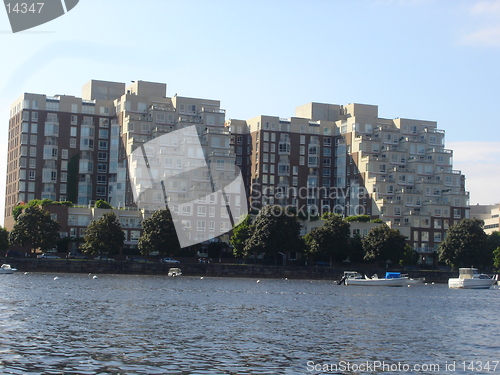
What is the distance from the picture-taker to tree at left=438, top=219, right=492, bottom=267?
541ft

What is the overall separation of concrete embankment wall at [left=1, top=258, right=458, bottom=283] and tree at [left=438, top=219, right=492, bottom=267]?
173 inches

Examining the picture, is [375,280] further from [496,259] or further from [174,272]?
[496,259]

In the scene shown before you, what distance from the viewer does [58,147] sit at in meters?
200

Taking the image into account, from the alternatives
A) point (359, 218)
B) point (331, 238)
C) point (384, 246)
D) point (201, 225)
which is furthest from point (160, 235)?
point (359, 218)

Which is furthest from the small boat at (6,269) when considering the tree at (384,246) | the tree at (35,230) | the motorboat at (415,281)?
the tree at (384,246)

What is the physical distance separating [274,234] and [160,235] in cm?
2351

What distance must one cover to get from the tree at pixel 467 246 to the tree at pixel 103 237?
2805 inches

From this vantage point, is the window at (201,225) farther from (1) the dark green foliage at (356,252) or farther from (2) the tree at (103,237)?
(1) the dark green foliage at (356,252)

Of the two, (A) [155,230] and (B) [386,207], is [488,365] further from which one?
(B) [386,207]

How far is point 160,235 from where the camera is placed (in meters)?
152

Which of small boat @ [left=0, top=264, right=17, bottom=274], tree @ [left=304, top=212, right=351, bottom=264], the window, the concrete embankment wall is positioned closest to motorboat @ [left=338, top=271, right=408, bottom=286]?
the concrete embankment wall

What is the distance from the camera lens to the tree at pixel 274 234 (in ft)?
515

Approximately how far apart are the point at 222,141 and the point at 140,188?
2875cm

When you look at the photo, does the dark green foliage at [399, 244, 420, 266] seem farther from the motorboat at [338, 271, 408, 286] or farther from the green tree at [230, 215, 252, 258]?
the green tree at [230, 215, 252, 258]
